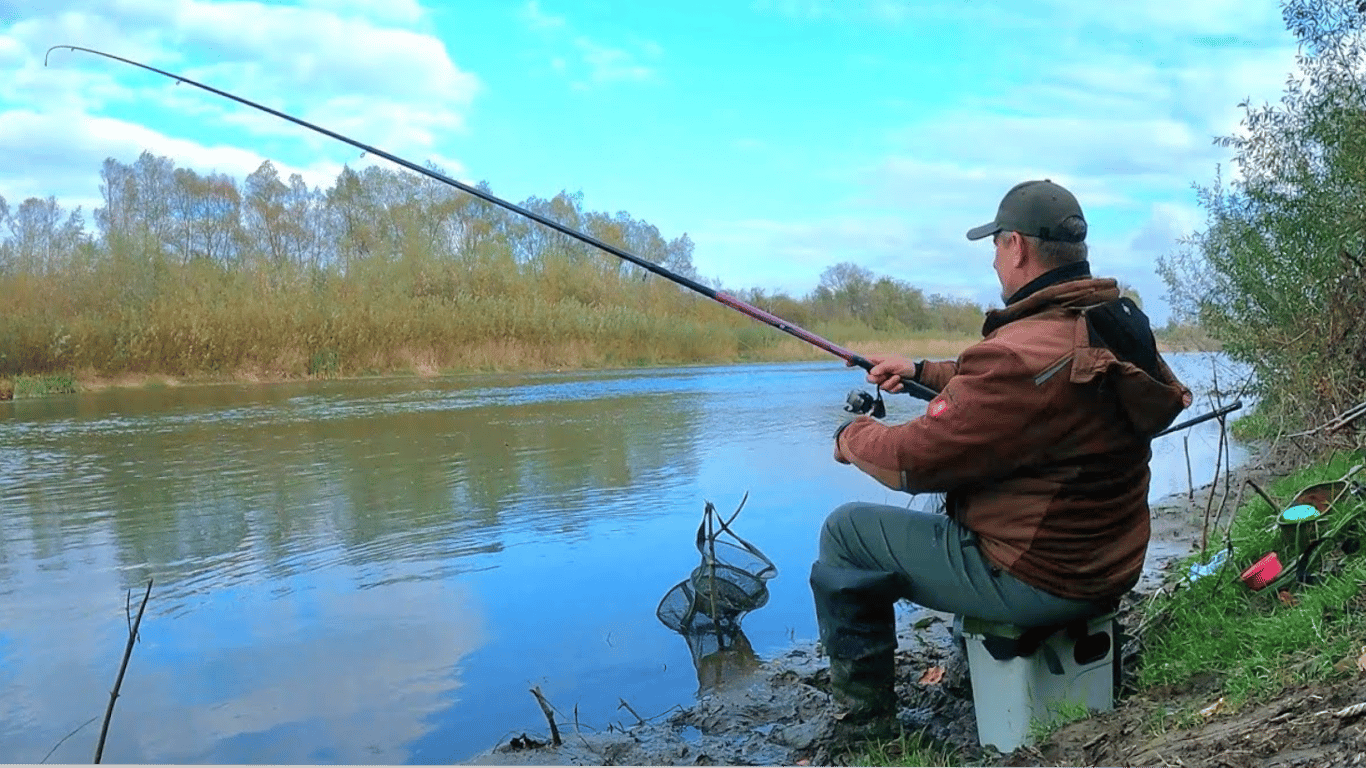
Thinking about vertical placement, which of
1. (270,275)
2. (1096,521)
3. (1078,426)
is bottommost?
(1096,521)

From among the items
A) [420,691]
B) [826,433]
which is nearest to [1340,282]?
[420,691]

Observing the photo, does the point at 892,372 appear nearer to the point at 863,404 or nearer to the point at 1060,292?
the point at 863,404

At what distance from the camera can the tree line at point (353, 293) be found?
84.2ft

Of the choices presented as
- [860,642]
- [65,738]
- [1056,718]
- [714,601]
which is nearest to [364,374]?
[714,601]

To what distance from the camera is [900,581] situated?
10.3ft

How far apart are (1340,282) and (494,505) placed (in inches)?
223

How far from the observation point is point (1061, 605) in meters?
2.89

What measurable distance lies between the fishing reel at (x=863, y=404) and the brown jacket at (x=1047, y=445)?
0.48 m

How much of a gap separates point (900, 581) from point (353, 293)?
28531 millimetres

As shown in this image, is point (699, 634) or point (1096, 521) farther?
point (699, 634)

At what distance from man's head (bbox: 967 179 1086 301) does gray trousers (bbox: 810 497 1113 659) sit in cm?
72

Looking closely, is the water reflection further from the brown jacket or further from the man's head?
the man's head

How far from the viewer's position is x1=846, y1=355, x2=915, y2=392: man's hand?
3.61 m

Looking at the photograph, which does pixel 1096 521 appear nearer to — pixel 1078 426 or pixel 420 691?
pixel 1078 426
